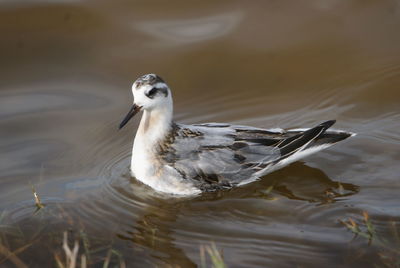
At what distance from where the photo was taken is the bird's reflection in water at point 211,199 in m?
6.19

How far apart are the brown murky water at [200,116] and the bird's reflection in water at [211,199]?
0.07 ft

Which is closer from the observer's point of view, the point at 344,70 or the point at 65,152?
the point at 65,152

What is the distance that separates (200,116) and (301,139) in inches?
68.5

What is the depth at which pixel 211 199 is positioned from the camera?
714 cm

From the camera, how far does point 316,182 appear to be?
7.29 metres

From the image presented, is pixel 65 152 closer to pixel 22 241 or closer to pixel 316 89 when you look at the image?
pixel 22 241

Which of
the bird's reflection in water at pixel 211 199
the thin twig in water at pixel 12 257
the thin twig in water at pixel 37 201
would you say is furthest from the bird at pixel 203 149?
the thin twig in water at pixel 12 257

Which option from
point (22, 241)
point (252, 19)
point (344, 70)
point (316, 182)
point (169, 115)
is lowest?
point (22, 241)

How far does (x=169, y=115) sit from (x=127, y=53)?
94.1 inches

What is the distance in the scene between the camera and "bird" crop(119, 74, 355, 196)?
7.26 metres

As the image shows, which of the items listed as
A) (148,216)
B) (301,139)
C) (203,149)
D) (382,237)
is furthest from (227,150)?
(382,237)

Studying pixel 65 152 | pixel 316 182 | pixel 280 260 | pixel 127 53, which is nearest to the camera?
pixel 280 260

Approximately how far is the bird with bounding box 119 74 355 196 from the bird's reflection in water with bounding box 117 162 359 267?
0.15 m

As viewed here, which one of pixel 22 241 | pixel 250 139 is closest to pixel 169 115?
pixel 250 139
